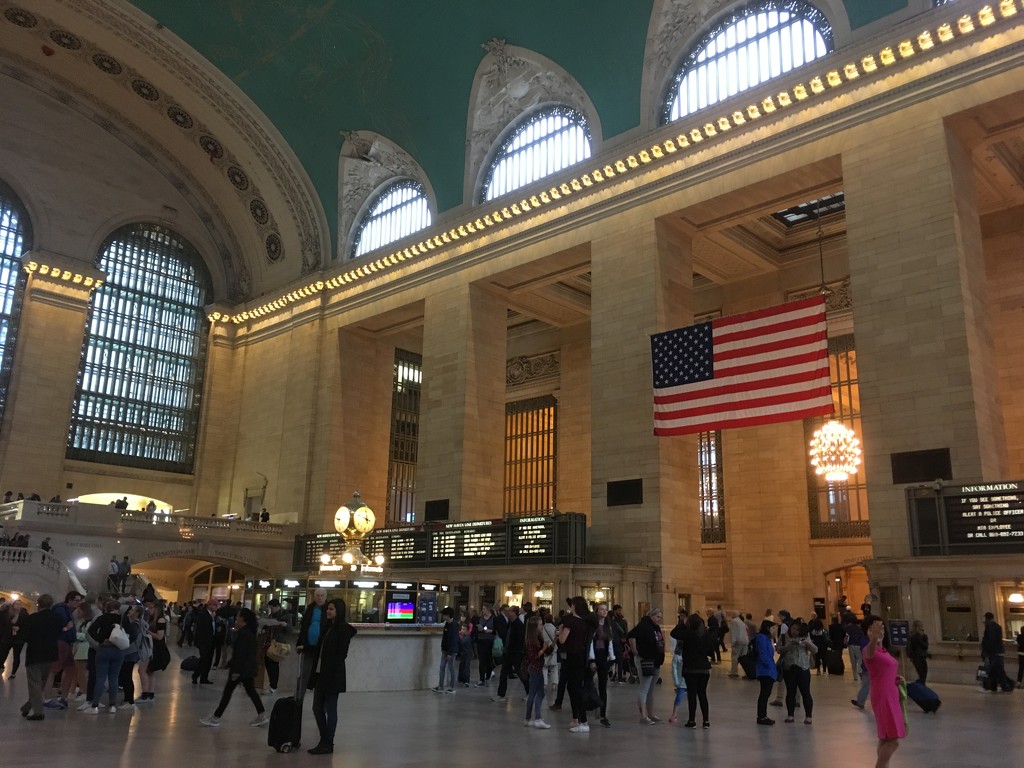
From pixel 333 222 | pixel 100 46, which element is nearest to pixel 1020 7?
pixel 333 222

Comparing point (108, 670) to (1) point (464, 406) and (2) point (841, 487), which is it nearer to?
(1) point (464, 406)

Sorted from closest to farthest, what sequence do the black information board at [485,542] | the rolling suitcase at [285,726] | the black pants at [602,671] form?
1. the rolling suitcase at [285,726]
2. the black pants at [602,671]
3. the black information board at [485,542]

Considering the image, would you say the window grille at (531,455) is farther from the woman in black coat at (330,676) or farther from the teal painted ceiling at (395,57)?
the woman in black coat at (330,676)

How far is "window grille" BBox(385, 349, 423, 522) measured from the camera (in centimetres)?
2877

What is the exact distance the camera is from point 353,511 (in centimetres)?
1184

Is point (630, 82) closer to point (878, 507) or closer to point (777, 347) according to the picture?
point (777, 347)

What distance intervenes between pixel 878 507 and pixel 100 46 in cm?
2423

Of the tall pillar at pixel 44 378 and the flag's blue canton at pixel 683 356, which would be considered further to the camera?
the tall pillar at pixel 44 378

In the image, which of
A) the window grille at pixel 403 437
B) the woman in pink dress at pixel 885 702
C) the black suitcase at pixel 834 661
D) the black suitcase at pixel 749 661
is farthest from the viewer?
the window grille at pixel 403 437

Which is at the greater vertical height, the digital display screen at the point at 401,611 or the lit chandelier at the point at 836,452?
the lit chandelier at the point at 836,452

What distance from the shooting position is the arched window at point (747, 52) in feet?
53.9

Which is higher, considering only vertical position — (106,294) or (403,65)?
(403,65)

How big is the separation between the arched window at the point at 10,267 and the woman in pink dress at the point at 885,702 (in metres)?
26.6

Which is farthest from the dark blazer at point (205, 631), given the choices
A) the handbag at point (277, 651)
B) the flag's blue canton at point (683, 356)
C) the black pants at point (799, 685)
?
the flag's blue canton at point (683, 356)
